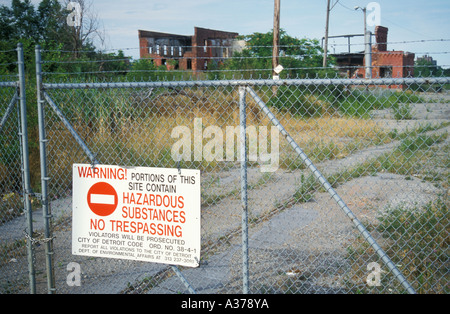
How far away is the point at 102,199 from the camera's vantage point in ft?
11.7

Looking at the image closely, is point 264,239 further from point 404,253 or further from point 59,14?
point 59,14

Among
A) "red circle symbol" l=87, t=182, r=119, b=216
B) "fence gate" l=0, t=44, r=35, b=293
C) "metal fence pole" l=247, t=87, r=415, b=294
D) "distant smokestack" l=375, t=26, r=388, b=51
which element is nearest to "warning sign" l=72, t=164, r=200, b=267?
"red circle symbol" l=87, t=182, r=119, b=216

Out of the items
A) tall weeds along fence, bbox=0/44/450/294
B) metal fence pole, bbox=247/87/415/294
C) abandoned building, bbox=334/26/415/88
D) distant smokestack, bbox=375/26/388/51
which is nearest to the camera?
metal fence pole, bbox=247/87/415/294

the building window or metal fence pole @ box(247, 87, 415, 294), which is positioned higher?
the building window

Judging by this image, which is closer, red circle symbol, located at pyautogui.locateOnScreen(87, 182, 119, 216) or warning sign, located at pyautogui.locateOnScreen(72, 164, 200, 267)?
warning sign, located at pyautogui.locateOnScreen(72, 164, 200, 267)

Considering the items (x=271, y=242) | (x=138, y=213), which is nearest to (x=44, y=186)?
(x=138, y=213)

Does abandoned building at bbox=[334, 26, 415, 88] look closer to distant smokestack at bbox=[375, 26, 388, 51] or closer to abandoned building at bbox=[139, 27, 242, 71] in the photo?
distant smokestack at bbox=[375, 26, 388, 51]

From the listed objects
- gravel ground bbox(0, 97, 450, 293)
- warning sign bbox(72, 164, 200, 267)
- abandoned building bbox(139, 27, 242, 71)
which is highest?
abandoned building bbox(139, 27, 242, 71)

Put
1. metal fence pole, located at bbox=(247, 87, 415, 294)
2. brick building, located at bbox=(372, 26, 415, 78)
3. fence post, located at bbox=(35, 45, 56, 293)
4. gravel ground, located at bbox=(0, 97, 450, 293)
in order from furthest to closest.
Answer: brick building, located at bbox=(372, 26, 415, 78)
gravel ground, located at bbox=(0, 97, 450, 293)
fence post, located at bbox=(35, 45, 56, 293)
metal fence pole, located at bbox=(247, 87, 415, 294)

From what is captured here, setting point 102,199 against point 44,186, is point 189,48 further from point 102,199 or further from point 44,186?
point 102,199

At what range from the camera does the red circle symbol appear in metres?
3.52

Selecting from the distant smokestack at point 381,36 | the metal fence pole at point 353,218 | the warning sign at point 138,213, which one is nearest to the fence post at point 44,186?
the warning sign at point 138,213

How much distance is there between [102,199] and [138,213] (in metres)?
0.36
